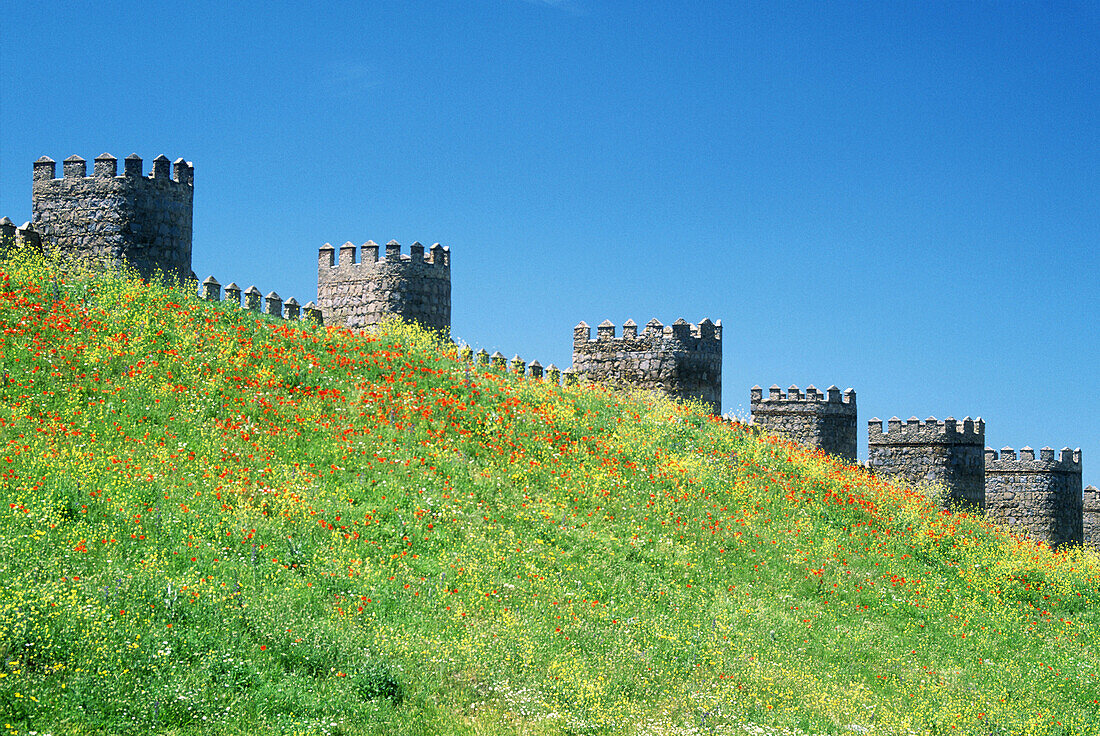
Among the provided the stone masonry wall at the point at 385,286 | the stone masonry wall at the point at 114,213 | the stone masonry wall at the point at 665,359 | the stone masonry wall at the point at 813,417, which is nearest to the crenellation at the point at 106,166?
the stone masonry wall at the point at 114,213

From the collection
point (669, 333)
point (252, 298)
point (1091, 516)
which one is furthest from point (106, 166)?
point (1091, 516)

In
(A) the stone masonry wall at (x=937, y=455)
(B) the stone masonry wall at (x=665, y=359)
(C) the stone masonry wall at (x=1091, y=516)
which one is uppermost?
(B) the stone masonry wall at (x=665, y=359)

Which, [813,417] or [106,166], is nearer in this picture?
[106,166]

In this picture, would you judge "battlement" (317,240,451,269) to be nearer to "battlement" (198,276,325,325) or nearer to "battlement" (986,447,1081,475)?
"battlement" (198,276,325,325)

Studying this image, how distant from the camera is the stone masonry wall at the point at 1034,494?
44156 millimetres

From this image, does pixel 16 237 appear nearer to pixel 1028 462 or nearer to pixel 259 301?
pixel 259 301

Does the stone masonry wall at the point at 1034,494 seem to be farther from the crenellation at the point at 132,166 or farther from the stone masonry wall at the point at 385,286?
the crenellation at the point at 132,166

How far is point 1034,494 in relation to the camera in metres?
44.4

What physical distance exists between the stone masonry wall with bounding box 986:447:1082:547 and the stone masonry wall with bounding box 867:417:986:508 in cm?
442

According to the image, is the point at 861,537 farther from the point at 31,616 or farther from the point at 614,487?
Answer: the point at 31,616

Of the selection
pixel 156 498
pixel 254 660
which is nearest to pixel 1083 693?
pixel 254 660

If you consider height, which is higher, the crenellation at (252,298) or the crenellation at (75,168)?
the crenellation at (75,168)

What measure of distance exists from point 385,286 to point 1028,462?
2860cm

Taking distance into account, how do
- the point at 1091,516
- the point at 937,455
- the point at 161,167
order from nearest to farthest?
the point at 161,167
the point at 937,455
the point at 1091,516
